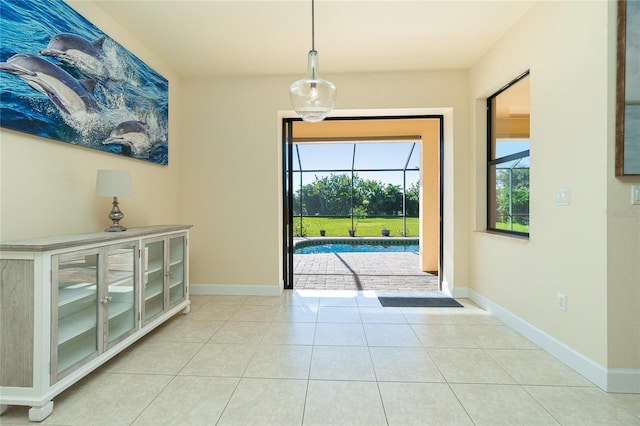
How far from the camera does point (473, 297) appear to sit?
11.7ft

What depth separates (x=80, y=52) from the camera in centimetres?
228

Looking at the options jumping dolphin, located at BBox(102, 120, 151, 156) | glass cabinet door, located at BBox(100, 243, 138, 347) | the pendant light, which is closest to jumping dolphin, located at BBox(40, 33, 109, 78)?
jumping dolphin, located at BBox(102, 120, 151, 156)

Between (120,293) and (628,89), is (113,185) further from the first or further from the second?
(628,89)

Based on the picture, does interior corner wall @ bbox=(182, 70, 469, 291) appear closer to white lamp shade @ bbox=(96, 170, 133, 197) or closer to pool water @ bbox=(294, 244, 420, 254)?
white lamp shade @ bbox=(96, 170, 133, 197)

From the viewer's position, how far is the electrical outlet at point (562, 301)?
84.7 inches

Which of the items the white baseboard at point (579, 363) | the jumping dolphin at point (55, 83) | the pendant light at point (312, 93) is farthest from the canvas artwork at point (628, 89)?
the jumping dolphin at point (55, 83)

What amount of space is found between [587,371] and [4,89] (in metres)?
4.16

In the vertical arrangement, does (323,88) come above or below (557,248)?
above

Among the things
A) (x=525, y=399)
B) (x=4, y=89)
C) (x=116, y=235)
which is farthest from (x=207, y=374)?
(x=4, y=89)

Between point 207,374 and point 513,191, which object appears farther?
point 513,191

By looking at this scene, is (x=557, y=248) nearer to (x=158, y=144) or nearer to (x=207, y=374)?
(x=207, y=374)

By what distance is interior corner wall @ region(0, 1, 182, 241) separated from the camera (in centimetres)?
183

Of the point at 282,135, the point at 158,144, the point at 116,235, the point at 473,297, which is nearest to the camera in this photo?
the point at 116,235

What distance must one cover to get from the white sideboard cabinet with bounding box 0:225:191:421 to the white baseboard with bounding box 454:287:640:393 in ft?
10.7
